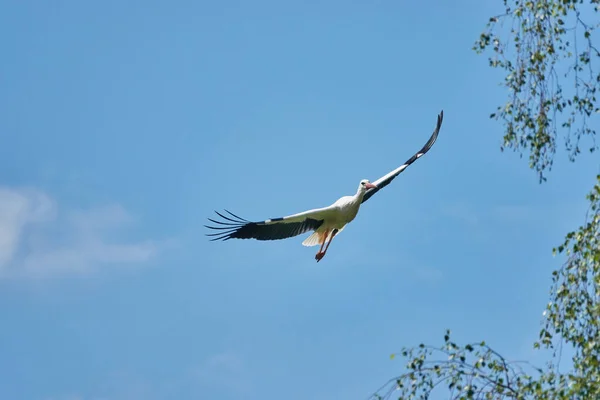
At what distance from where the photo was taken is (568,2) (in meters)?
7.49

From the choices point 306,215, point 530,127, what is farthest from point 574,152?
point 306,215

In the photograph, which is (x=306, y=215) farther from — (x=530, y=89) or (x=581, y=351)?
(x=581, y=351)

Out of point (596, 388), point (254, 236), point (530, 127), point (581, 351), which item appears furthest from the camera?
point (254, 236)

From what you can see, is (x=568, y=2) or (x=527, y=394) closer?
(x=527, y=394)

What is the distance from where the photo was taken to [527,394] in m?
5.87

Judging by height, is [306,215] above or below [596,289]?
above

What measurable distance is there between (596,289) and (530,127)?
152 cm

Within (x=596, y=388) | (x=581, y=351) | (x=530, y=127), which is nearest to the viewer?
(x=596, y=388)

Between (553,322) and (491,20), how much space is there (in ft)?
7.55

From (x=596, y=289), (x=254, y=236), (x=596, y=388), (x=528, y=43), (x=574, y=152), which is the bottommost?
(x=596, y=388)

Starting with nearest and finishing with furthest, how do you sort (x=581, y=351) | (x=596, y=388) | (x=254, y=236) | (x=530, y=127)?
(x=596, y=388) < (x=581, y=351) < (x=530, y=127) < (x=254, y=236)

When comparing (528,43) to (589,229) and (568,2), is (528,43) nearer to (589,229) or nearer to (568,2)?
(568,2)

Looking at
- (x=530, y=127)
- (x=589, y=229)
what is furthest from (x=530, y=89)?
(x=589, y=229)

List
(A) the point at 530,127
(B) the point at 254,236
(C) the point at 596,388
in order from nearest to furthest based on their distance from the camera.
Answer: (C) the point at 596,388
(A) the point at 530,127
(B) the point at 254,236
